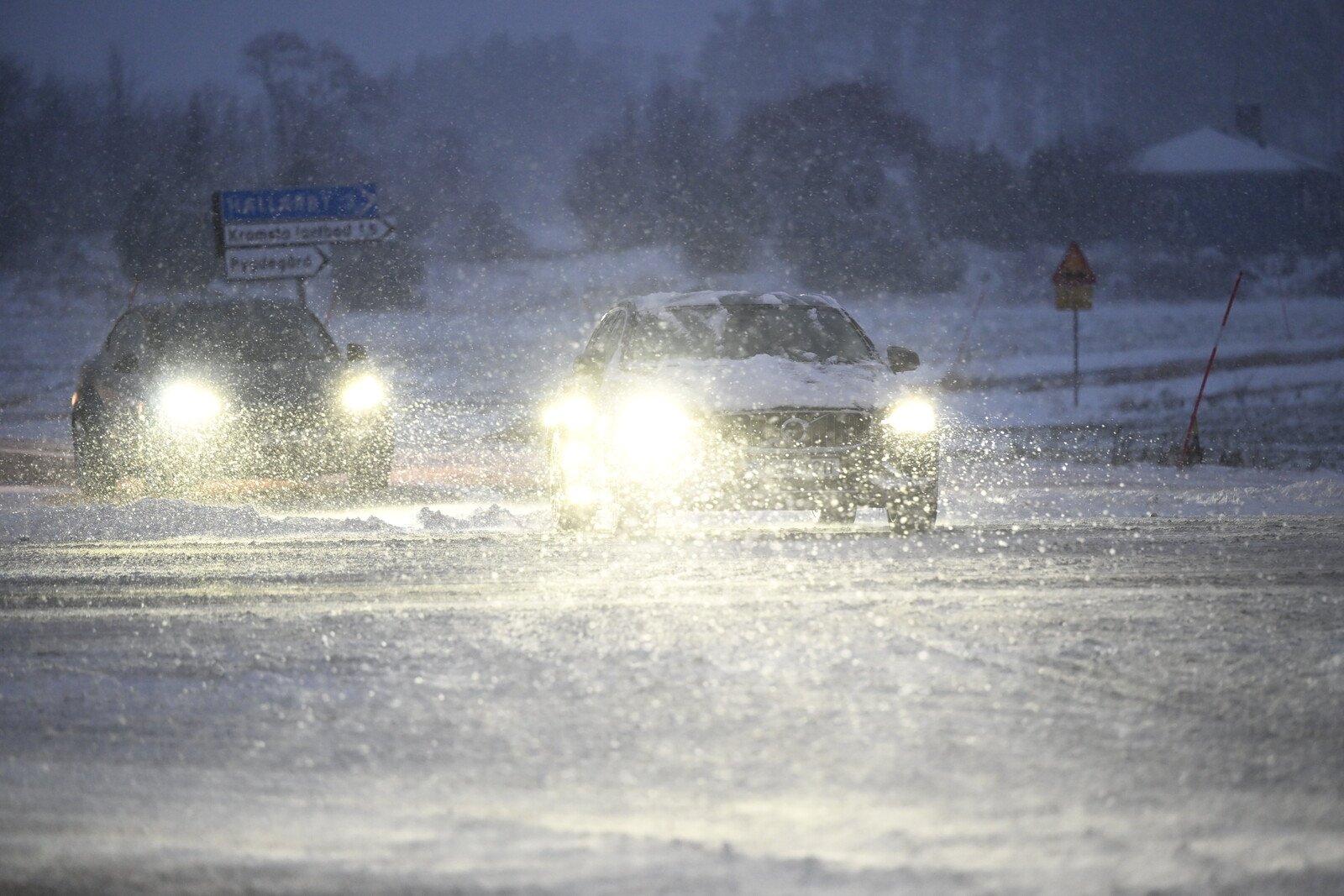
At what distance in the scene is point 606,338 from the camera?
13.2 m

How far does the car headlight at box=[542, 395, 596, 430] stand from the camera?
1208 centimetres

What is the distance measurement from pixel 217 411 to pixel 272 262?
17.1 metres

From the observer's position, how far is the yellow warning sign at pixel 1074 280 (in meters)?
23.8

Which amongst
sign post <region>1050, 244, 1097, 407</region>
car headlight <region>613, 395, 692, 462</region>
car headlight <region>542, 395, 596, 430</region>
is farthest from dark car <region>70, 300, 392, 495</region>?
sign post <region>1050, 244, 1097, 407</region>

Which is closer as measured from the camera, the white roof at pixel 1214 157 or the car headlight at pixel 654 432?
the car headlight at pixel 654 432

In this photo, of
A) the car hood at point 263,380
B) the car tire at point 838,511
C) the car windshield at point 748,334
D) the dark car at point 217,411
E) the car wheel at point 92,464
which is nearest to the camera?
the car tire at point 838,511

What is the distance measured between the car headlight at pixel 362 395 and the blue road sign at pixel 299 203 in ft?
45.7

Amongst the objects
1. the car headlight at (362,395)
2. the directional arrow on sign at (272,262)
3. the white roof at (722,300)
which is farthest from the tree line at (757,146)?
the white roof at (722,300)

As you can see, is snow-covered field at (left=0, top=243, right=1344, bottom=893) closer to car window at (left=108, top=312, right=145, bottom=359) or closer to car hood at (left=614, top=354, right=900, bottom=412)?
car hood at (left=614, top=354, right=900, bottom=412)

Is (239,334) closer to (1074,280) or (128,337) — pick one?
(128,337)

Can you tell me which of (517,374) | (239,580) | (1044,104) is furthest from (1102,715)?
(1044,104)

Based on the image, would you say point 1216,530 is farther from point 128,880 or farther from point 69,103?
→ point 69,103

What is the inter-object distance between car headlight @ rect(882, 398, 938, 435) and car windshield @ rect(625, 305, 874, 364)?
0.83 metres

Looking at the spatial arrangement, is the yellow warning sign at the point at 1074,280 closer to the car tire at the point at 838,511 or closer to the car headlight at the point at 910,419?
the car tire at the point at 838,511
